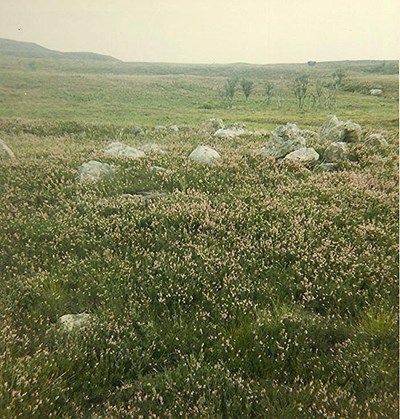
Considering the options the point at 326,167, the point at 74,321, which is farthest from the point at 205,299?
the point at 326,167

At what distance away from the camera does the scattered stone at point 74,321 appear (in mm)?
4820

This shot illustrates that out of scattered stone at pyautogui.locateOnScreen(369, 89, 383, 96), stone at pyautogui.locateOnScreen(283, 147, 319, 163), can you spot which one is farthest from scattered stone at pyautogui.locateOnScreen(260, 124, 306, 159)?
scattered stone at pyautogui.locateOnScreen(369, 89, 383, 96)

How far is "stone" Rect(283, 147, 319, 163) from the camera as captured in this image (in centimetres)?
1197

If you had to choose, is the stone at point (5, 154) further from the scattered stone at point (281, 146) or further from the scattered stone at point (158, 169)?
the scattered stone at point (281, 146)

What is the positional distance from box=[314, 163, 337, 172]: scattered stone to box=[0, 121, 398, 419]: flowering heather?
5.45ft

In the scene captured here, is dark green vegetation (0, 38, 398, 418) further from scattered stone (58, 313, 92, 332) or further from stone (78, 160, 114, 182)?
stone (78, 160, 114, 182)

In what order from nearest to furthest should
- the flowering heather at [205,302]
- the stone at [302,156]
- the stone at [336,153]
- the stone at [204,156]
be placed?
1. the flowering heather at [205,302]
2. the stone at [302,156]
3. the stone at [336,153]
4. the stone at [204,156]

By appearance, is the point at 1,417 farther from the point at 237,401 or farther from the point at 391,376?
the point at 391,376

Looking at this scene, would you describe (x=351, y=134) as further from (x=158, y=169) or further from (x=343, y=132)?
(x=158, y=169)

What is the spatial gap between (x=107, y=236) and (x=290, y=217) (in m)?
3.28

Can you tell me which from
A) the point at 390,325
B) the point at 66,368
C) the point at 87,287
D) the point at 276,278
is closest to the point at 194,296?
the point at 276,278

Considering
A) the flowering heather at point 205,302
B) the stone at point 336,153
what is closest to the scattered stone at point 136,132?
the stone at point 336,153

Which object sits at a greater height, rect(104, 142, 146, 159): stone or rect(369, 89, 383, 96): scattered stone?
rect(369, 89, 383, 96): scattered stone

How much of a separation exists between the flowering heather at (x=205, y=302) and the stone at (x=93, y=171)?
1.58m
